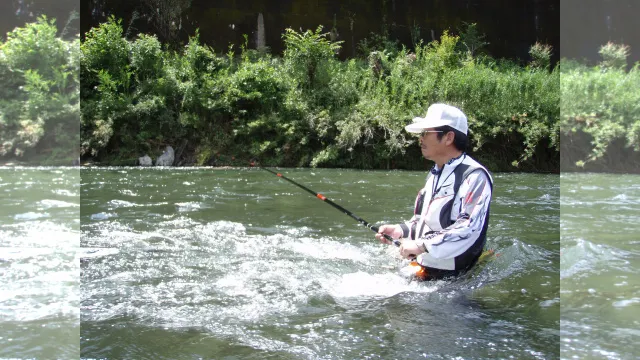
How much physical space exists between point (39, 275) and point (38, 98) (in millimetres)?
12592

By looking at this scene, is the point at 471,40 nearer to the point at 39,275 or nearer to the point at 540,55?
the point at 540,55

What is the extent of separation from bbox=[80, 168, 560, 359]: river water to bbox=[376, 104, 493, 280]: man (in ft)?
0.88

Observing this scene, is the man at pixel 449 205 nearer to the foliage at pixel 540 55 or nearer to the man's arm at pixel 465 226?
the man's arm at pixel 465 226

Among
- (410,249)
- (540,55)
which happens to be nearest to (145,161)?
(410,249)

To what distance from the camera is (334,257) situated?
5270mm

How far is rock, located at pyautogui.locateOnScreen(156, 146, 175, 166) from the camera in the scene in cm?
1638

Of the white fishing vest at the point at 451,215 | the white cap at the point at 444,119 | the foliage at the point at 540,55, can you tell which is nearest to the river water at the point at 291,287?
the white fishing vest at the point at 451,215

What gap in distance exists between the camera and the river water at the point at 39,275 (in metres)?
3.12

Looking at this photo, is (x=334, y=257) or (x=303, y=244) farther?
(x=303, y=244)

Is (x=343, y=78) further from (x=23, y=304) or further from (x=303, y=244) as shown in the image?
(x=23, y=304)

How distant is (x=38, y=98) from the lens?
15328 mm

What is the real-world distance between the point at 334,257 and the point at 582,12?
18.7 metres

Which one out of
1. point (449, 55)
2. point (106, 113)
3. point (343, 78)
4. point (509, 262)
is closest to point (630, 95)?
point (449, 55)

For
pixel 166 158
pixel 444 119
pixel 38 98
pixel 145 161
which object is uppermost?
pixel 38 98
